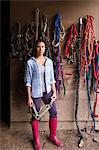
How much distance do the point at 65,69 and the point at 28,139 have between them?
1109 mm

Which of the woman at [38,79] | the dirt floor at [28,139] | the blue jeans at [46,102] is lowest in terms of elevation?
the dirt floor at [28,139]

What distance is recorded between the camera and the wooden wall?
4133 mm

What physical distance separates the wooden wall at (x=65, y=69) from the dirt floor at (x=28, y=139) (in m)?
0.15

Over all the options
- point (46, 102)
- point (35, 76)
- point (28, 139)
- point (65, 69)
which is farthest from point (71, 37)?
point (28, 139)

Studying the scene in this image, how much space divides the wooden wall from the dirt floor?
0.50 ft

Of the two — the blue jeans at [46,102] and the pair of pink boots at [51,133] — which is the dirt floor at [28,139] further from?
the blue jeans at [46,102]

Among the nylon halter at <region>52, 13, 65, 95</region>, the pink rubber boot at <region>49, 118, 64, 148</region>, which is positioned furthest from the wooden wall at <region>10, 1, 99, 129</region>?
the pink rubber boot at <region>49, 118, 64, 148</region>

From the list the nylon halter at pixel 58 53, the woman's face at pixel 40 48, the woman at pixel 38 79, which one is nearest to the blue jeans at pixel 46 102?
the woman at pixel 38 79

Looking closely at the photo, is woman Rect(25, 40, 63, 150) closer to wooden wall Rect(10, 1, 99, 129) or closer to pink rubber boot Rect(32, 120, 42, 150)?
pink rubber boot Rect(32, 120, 42, 150)

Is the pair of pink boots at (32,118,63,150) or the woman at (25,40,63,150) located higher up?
the woman at (25,40,63,150)

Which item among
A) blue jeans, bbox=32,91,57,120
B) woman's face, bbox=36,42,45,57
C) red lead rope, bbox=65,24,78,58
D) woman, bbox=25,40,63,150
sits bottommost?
blue jeans, bbox=32,91,57,120

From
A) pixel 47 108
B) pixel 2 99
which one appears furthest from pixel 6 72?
pixel 47 108

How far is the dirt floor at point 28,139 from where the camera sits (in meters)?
4.01

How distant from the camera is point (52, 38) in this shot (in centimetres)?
419
